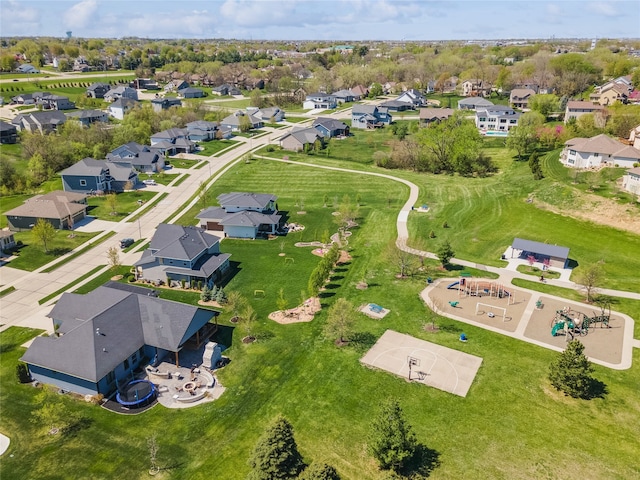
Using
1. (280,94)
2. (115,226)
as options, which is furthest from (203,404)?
(280,94)

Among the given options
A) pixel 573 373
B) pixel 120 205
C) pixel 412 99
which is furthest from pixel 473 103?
pixel 573 373

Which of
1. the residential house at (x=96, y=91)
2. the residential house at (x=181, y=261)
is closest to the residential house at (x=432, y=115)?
the residential house at (x=181, y=261)

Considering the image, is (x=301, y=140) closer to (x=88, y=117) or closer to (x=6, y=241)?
(x=88, y=117)

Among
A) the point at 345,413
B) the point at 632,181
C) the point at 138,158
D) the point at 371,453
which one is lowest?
the point at 345,413

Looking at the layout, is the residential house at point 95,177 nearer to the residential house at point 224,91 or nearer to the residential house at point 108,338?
the residential house at point 108,338

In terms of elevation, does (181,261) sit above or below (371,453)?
above

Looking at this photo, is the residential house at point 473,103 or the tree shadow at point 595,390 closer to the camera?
the tree shadow at point 595,390
